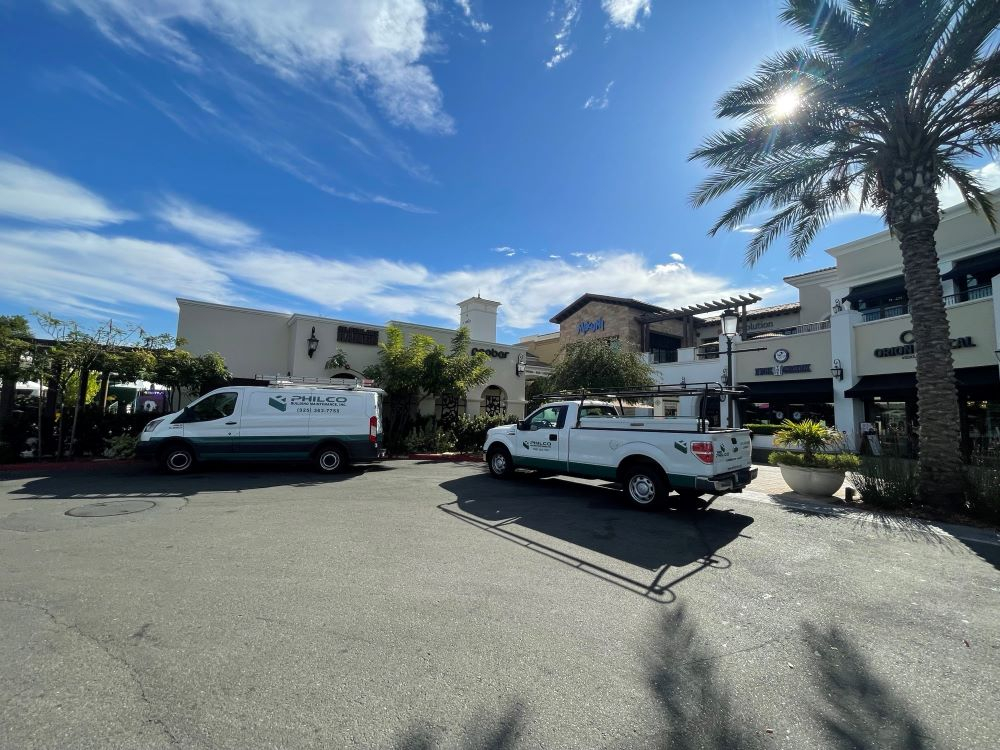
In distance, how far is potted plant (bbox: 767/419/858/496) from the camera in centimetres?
943

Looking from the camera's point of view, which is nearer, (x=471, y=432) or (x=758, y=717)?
(x=758, y=717)

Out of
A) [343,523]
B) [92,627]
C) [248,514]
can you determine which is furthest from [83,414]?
[92,627]

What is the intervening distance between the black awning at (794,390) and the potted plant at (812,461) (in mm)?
11288

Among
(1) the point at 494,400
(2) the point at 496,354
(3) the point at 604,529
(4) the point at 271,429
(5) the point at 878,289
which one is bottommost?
(3) the point at 604,529

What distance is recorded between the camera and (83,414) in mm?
12477

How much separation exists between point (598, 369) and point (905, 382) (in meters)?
11.9

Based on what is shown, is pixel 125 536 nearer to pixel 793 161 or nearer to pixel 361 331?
pixel 361 331

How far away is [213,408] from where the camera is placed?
10.9 metres

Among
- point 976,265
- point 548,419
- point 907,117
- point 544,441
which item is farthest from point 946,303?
point 544,441

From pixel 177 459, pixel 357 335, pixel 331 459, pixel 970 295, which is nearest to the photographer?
pixel 177 459

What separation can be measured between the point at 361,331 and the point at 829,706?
1637 cm

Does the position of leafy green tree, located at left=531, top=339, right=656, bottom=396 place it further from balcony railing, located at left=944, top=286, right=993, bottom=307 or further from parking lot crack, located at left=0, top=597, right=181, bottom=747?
parking lot crack, located at left=0, top=597, right=181, bottom=747

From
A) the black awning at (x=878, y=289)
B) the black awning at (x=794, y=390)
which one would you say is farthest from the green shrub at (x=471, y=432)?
the black awning at (x=878, y=289)

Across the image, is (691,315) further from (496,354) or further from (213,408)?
(213,408)
